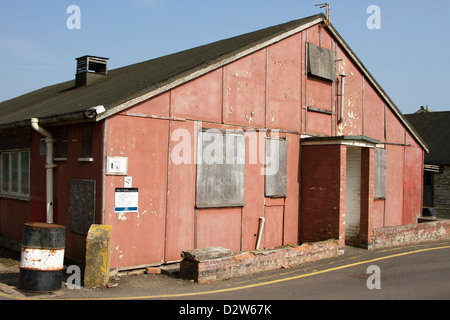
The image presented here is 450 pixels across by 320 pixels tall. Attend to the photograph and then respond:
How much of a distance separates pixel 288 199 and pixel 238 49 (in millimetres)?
4548

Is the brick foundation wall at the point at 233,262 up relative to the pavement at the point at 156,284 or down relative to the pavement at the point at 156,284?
up

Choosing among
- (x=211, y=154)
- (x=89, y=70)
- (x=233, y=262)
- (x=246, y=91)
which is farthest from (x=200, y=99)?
(x=89, y=70)

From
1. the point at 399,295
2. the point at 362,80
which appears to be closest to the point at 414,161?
the point at 362,80

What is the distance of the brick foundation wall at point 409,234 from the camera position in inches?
548

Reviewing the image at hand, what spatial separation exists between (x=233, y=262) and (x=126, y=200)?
264cm

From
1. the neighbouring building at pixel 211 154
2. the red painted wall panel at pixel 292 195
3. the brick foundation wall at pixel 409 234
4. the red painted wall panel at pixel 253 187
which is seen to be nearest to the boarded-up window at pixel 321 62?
the neighbouring building at pixel 211 154

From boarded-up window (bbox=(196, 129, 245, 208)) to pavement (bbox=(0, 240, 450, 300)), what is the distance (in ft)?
7.26

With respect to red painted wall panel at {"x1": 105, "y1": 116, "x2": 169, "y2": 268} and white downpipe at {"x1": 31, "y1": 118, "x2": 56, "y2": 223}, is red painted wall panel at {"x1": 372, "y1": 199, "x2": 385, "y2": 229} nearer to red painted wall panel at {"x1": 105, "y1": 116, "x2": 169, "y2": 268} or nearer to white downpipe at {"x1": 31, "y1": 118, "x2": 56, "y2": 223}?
red painted wall panel at {"x1": 105, "y1": 116, "x2": 169, "y2": 268}

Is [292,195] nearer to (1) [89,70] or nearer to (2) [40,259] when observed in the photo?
(2) [40,259]

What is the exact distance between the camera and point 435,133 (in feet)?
94.8

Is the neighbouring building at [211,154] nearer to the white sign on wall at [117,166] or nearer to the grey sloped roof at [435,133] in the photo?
the white sign on wall at [117,166]

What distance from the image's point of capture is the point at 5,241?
13.4 m

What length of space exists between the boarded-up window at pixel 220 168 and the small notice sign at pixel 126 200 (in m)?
1.70
